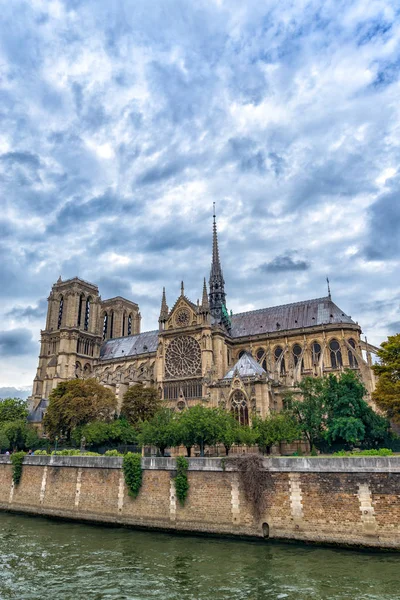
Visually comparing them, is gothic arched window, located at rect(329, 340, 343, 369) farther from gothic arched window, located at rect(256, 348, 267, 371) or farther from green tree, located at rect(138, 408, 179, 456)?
green tree, located at rect(138, 408, 179, 456)

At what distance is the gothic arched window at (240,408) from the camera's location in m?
41.9

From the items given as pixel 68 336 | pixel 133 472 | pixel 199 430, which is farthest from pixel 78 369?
pixel 133 472

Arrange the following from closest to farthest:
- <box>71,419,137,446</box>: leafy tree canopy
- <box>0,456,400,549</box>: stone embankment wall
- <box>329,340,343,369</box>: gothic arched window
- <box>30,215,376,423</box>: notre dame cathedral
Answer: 1. <box>0,456,400,549</box>: stone embankment wall
2. <box>71,419,137,446</box>: leafy tree canopy
3. <box>30,215,376,423</box>: notre dame cathedral
4. <box>329,340,343,369</box>: gothic arched window

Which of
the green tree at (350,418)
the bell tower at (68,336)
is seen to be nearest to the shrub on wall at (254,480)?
the green tree at (350,418)

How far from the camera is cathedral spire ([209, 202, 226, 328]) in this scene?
227 feet

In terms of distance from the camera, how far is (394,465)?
19.0 m

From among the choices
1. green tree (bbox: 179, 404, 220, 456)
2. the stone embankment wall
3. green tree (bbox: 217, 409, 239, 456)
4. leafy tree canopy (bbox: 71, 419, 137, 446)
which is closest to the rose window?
leafy tree canopy (bbox: 71, 419, 137, 446)

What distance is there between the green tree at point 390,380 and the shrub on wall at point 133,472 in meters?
21.5

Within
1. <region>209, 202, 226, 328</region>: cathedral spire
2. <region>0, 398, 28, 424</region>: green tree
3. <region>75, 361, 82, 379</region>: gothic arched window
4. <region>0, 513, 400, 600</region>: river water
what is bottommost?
<region>0, 513, 400, 600</region>: river water

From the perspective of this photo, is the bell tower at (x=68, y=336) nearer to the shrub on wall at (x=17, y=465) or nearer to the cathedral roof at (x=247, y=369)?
the cathedral roof at (x=247, y=369)

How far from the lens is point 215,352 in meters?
57.8

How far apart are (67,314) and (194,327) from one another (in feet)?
101

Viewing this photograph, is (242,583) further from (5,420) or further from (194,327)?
(5,420)

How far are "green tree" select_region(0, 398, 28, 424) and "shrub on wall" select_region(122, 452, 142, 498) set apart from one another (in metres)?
37.8
